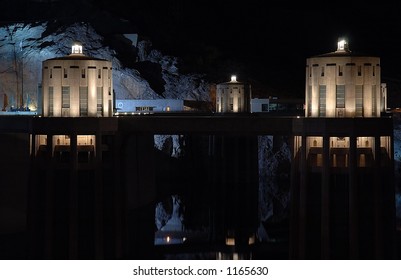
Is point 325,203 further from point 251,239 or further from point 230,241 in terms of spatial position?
point 251,239

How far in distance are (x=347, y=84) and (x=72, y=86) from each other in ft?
50.4

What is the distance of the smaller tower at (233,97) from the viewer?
9950 centimetres

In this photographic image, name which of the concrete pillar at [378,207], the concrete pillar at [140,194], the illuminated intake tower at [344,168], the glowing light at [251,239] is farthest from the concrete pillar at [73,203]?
the glowing light at [251,239]

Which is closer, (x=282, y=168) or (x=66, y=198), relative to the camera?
(x=66, y=198)

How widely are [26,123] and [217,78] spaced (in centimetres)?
7232

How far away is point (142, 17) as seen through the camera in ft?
474

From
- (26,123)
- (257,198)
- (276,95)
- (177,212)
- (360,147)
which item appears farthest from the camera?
(276,95)

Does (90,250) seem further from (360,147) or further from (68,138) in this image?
(360,147)

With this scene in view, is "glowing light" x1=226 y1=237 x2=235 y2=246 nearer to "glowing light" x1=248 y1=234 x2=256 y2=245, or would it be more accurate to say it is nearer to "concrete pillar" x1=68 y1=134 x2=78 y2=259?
"glowing light" x1=248 y1=234 x2=256 y2=245

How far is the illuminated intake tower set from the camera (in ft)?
163

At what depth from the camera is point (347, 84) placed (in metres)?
50.6

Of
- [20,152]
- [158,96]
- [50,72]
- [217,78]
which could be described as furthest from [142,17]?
[50,72]

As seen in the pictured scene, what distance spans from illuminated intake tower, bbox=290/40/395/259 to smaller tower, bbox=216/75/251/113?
156 ft

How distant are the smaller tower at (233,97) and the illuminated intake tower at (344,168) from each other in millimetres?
47468
